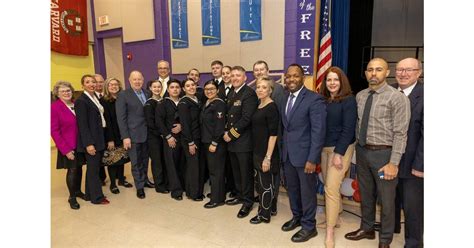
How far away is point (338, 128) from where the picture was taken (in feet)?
7.90

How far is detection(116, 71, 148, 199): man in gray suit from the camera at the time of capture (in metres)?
3.55

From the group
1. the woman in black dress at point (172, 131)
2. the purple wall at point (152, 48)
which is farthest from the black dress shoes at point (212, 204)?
the purple wall at point (152, 48)

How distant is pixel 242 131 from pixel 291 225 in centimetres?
100

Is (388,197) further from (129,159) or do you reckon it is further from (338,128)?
(129,159)

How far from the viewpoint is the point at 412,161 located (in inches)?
86.4

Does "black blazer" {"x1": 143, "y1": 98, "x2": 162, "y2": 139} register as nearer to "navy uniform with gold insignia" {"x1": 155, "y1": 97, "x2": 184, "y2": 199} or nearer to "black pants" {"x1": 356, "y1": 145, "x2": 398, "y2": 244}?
"navy uniform with gold insignia" {"x1": 155, "y1": 97, "x2": 184, "y2": 199}

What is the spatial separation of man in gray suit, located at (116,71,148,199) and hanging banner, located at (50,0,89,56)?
3.96 m

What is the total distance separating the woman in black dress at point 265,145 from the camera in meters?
2.69

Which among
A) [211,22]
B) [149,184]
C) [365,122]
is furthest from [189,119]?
[211,22]

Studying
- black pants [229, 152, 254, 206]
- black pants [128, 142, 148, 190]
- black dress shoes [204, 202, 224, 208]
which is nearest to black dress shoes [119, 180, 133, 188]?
black pants [128, 142, 148, 190]

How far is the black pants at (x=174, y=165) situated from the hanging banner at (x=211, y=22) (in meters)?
2.52

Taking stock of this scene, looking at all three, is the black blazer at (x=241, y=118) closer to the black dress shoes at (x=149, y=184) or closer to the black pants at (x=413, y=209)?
the black pants at (x=413, y=209)

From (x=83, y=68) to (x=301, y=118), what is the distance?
6.36 metres
